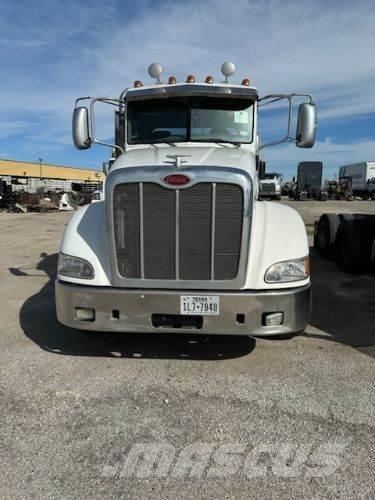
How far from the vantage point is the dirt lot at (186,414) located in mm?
2797

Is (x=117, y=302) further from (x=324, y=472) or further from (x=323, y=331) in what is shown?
(x=323, y=331)

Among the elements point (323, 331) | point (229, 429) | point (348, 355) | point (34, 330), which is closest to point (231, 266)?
point (229, 429)

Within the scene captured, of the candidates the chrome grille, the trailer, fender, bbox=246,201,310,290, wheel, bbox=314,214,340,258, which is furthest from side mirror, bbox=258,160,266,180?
the trailer

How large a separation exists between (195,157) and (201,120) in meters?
1.40

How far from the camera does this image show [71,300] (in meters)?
4.16

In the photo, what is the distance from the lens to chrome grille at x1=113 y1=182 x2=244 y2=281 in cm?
395

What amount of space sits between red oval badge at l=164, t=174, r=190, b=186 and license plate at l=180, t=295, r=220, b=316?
3.07ft

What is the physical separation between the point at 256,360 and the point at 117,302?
146 cm

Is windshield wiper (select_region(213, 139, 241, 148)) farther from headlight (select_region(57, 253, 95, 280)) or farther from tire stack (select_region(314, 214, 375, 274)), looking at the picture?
tire stack (select_region(314, 214, 375, 274))

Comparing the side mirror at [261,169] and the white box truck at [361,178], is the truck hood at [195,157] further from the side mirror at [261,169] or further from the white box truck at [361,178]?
the white box truck at [361,178]

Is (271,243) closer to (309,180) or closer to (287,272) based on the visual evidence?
(287,272)

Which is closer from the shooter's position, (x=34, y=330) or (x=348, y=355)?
(x=348, y=355)

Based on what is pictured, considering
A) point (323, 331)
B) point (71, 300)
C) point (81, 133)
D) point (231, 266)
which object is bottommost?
point (323, 331)

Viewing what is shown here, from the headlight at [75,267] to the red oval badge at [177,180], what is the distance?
40.5 inches
